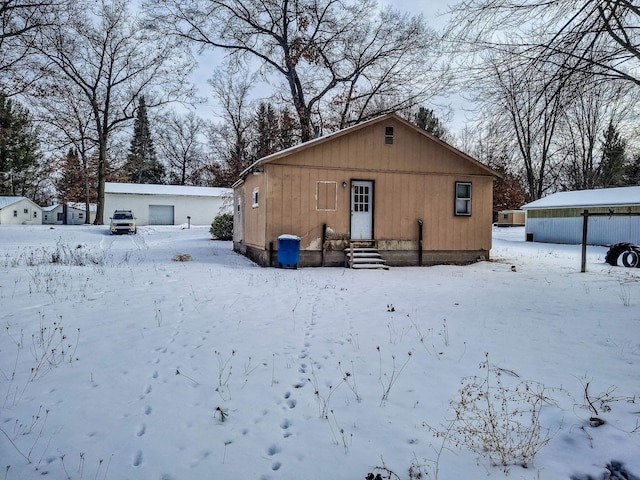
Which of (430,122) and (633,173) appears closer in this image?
(633,173)

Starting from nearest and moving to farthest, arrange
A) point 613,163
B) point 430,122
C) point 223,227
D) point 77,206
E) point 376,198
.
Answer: point 376,198, point 613,163, point 223,227, point 430,122, point 77,206

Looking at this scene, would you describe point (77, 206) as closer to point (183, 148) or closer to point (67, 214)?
point (67, 214)

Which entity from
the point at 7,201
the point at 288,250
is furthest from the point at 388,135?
the point at 7,201

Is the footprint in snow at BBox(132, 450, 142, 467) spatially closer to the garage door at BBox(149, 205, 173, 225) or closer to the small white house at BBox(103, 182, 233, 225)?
the small white house at BBox(103, 182, 233, 225)

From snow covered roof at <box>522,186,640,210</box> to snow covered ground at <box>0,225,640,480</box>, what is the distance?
14.0 meters

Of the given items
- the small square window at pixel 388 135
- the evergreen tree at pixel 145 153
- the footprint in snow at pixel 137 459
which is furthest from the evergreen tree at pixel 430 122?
the footprint in snow at pixel 137 459

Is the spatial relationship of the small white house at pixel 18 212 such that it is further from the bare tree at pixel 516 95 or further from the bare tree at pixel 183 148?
the bare tree at pixel 516 95

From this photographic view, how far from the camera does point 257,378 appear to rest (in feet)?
12.9

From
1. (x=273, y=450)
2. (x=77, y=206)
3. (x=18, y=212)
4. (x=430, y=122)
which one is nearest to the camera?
(x=273, y=450)

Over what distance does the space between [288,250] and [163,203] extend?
89.6 ft

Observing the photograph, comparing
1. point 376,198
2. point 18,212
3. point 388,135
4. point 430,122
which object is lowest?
point 376,198

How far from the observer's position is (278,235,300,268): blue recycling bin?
11.4 metres

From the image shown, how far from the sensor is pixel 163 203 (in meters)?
35.0

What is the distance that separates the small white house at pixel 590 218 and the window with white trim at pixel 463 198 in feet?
26.1
